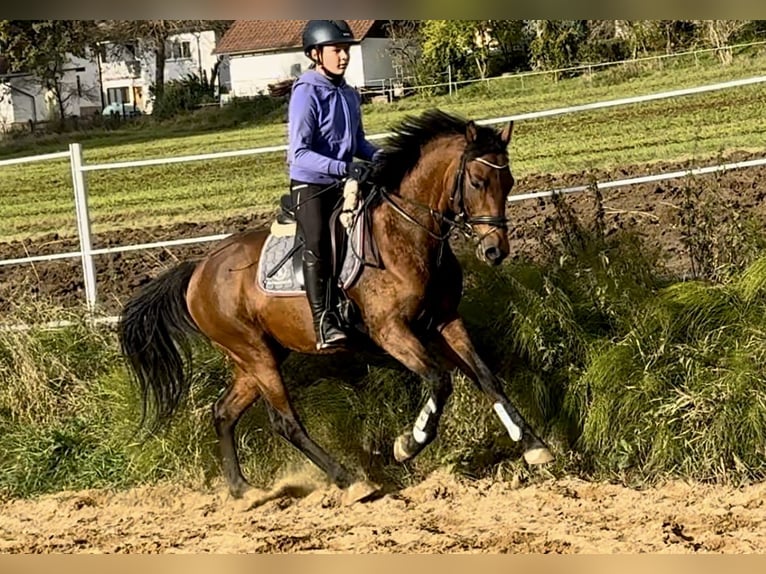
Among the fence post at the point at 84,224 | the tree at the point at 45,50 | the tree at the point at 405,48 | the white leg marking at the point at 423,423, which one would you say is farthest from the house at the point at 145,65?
the white leg marking at the point at 423,423

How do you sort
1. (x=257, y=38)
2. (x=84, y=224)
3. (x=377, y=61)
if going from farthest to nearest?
(x=257, y=38)
(x=377, y=61)
(x=84, y=224)

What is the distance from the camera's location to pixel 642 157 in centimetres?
A: 1421

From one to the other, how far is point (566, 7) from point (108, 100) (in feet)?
105

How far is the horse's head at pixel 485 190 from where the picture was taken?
5297 millimetres

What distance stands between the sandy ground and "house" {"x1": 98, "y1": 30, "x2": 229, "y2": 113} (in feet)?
79.8

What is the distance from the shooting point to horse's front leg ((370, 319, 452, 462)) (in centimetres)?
550

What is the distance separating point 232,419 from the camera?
6.32 metres

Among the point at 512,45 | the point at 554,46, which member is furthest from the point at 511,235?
the point at 512,45

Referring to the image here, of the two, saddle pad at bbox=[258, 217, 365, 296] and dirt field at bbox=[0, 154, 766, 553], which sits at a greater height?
saddle pad at bbox=[258, 217, 365, 296]

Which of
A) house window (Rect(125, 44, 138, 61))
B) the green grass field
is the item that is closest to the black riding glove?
the green grass field

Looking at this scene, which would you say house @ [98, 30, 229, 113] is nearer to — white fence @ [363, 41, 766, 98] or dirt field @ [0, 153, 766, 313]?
white fence @ [363, 41, 766, 98]

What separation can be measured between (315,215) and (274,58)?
2291cm

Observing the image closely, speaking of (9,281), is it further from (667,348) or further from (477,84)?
(477,84)

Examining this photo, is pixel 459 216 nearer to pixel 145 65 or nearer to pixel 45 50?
pixel 45 50
